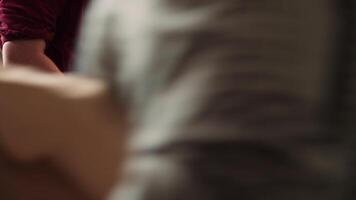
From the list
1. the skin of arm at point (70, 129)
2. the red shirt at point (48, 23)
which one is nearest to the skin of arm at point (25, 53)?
the red shirt at point (48, 23)

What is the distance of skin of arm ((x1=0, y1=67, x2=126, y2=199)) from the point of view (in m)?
0.35

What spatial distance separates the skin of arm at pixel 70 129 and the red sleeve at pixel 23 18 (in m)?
0.66

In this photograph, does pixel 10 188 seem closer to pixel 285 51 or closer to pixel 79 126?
pixel 79 126

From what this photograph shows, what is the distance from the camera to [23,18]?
1.00 meters

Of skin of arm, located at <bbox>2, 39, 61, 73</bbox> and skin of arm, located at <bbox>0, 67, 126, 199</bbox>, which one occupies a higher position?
skin of arm, located at <bbox>0, 67, 126, 199</bbox>

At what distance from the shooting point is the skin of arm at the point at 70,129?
0.35 meters

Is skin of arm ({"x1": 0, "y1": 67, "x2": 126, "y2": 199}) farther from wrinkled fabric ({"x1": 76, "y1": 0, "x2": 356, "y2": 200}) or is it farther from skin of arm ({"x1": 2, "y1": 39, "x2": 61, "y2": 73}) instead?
skin of arm ({"x1": 2, "y1": 39, "x2": 61, "y2": 73})

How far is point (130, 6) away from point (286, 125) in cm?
12

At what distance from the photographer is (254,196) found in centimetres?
32

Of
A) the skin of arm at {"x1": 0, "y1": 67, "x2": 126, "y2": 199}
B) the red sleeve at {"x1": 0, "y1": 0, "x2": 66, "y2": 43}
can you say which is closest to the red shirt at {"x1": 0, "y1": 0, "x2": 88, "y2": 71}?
the red sleeve at {"x1": 0, "y1": 0, "x2": 66, "y2": 43}

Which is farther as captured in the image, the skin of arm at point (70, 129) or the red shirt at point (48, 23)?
the red shirt at point (48, 23)

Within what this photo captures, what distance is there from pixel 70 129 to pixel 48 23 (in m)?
0.71

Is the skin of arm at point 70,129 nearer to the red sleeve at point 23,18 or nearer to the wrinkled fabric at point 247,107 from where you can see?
the wrinkled fabric at point 247,107

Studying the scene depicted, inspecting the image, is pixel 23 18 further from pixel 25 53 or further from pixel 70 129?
pixel 70 129
